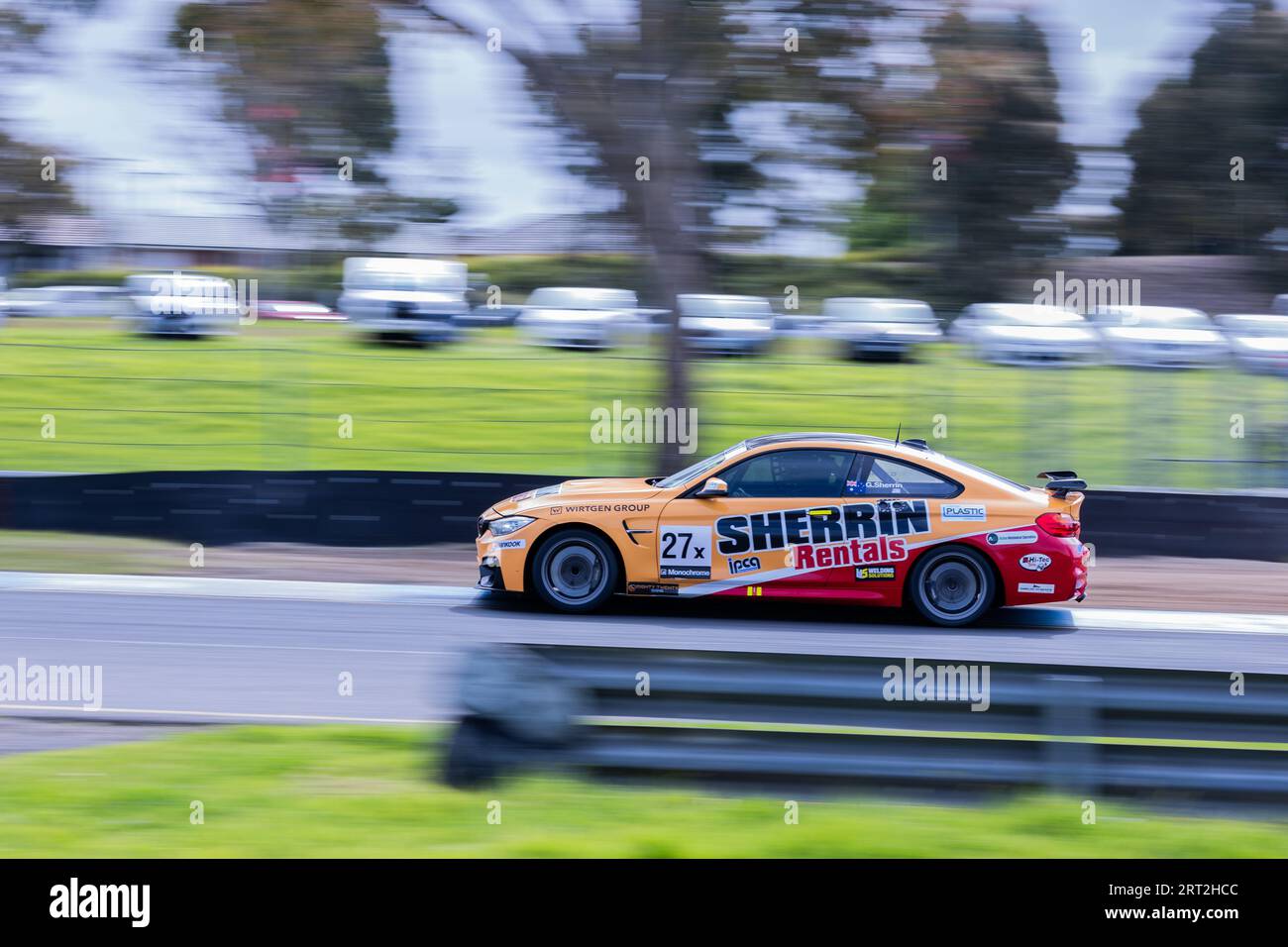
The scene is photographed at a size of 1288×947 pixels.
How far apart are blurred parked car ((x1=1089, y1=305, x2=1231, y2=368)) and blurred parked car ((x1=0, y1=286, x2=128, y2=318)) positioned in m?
13.7

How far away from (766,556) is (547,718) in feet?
15.7

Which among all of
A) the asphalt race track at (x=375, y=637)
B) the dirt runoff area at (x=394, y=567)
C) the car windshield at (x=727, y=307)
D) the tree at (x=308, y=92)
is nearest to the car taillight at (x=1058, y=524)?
the asphalt race track at (x=375, y=637)

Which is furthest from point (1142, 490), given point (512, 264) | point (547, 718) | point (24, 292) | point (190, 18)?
point (24, 292)

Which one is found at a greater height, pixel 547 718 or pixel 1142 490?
pixel 1142 490

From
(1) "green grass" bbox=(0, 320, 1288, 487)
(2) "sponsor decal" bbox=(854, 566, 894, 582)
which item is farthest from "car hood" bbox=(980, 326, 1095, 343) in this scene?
(2) "sponsor decal" bbox=(854, 566, 894, 582)

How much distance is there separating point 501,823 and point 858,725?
146cm

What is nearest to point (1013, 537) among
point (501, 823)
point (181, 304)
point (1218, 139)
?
point (501, 823)

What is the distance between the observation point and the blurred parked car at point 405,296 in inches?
695

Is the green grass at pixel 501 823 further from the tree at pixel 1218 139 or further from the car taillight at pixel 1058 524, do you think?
the tree at pixel 1218 139

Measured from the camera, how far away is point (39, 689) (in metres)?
7.46

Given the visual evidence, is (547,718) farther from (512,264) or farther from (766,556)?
(512,264)

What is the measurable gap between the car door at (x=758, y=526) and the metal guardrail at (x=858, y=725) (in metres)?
4.47

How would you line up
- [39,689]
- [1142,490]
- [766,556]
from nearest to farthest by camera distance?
1. [39,689]
2. [766,556]
3. [1142,490]

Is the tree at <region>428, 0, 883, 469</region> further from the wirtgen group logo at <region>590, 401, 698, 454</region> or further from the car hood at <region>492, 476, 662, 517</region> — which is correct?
the car hood at <region>492, 476, 662, 517</region>
